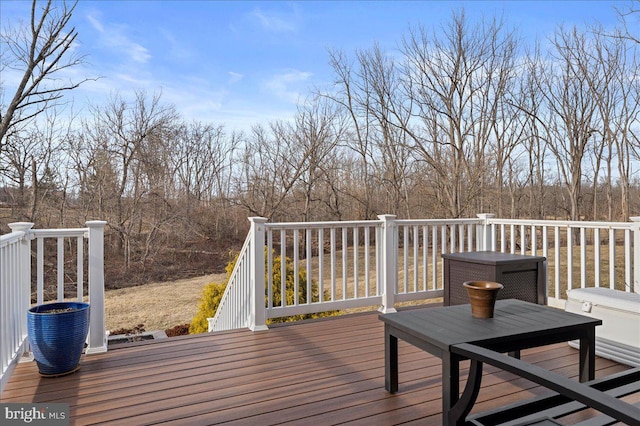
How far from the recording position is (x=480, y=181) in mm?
10008

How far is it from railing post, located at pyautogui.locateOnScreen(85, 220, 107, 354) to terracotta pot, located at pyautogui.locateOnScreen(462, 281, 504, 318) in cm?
269

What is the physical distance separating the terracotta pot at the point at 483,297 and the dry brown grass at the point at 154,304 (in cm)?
711

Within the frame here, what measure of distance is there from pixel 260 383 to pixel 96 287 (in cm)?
157

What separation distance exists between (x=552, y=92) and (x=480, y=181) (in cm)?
318

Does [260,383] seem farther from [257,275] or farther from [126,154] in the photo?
[126,154]

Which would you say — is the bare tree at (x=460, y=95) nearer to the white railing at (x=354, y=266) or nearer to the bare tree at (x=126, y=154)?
the white railing at (x=354, y=266)

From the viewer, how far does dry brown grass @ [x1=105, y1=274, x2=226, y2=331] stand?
8383 mm

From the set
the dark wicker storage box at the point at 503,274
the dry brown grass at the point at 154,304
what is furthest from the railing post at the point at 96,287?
the dry brown grass at the point at 154,304

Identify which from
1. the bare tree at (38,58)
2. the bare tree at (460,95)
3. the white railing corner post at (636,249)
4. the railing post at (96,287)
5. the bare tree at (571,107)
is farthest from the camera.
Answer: the bare tree at (571,107)

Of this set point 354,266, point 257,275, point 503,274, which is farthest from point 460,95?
point 257,275

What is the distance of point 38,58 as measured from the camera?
7.95m

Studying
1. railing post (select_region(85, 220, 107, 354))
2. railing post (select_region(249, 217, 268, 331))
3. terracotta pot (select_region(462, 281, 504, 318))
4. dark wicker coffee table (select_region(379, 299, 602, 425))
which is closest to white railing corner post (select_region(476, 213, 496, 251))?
dark wicker coffee table (select_region(379, 299, 602, 425))

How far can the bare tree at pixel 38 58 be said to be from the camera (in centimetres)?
771

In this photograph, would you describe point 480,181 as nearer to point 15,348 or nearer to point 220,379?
point 220,379
